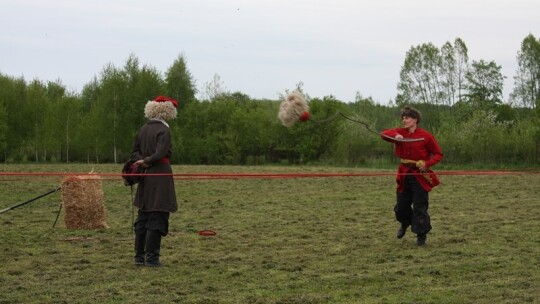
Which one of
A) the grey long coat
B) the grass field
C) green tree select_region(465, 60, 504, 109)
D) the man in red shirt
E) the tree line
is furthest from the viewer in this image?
green tree select_region(465, 60, 504, 109)

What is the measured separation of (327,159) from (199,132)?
10523 millimetres

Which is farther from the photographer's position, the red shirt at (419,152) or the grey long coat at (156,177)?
the red shirt at (419,152)

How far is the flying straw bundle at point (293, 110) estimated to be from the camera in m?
9.05

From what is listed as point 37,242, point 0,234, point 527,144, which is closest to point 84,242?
point 37,242

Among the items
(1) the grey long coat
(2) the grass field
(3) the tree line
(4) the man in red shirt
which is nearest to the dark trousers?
(4) the man in red shirt

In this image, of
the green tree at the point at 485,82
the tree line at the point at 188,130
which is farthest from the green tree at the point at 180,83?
the green tree at the point at 485,82

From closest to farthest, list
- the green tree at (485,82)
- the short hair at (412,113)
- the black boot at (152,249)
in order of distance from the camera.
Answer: the black boot at (152,249)
the short hair at (412,113)
the green tree at (485,82)

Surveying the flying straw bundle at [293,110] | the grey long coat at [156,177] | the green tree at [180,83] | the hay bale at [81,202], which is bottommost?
the hay bale at [81,202]

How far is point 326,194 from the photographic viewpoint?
2009 cm

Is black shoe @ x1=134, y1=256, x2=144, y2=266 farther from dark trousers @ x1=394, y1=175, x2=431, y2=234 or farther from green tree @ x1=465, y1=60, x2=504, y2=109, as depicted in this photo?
green tree @ x1=465, y1=60, x2=504, y2=109

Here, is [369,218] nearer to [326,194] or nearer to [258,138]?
[326,194]

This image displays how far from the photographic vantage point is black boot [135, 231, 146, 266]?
29.7 feet

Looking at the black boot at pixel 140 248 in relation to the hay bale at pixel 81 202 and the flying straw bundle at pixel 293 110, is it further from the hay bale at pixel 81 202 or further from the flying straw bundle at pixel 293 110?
the hay bale at pixel 81 202

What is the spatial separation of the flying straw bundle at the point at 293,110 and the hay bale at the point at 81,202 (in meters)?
4.48
